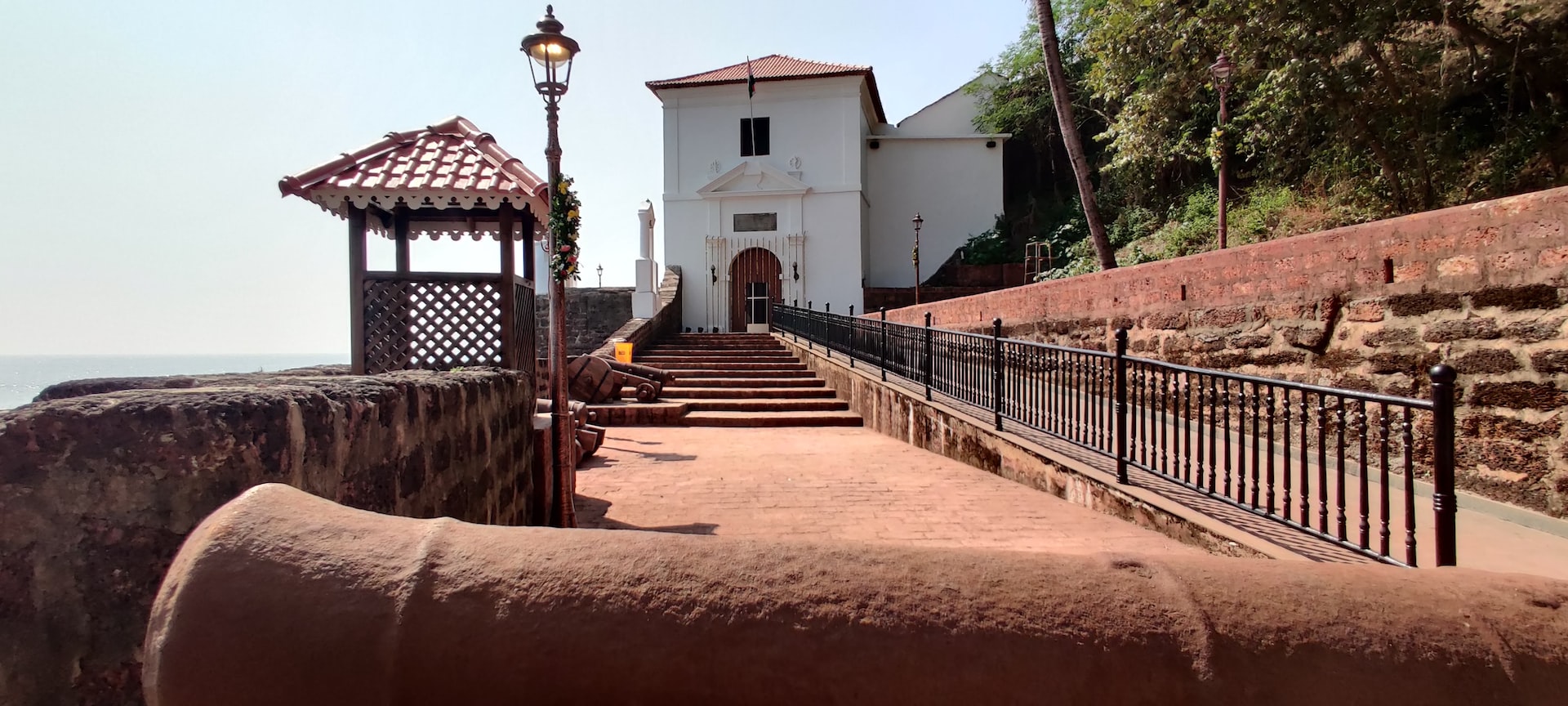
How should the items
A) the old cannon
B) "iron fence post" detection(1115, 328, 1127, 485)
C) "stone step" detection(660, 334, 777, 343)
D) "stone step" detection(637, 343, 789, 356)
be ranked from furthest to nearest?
"stone step" detection(660, 334, 777, 343) → "stone step" detection(637, 343, 789, 356) → the old cannon → "iron fence post" detection(1115, 328, 1127, 485)

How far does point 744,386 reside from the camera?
13.2 metres

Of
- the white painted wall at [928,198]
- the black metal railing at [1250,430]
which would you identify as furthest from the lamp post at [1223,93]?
the white painted wall at [928,198]

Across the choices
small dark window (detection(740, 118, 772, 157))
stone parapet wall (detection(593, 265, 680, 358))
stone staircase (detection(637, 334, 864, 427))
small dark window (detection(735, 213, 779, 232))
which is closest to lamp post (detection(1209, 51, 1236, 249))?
stone staircase (detection(637, 334, 864, 427))

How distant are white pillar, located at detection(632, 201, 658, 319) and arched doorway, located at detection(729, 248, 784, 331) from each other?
2.64 meters

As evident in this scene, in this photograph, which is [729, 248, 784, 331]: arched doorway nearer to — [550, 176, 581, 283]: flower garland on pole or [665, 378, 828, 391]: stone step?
[665, 378, 828, 391]: stone step

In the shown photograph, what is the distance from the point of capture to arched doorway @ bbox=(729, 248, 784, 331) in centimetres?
2264

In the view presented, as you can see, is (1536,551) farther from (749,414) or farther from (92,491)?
(749,414)

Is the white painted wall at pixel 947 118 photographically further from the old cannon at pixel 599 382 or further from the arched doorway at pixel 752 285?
the old cannon at pixel 599 382

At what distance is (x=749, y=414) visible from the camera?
36.9ft

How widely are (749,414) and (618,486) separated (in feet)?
16.8

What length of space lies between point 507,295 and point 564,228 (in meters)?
0.79

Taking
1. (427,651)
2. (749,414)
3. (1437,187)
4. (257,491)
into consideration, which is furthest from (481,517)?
(1437,187)

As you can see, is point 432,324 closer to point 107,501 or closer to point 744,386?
point 107,501

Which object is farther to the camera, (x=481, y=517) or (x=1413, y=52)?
(x=1413, y=52)
